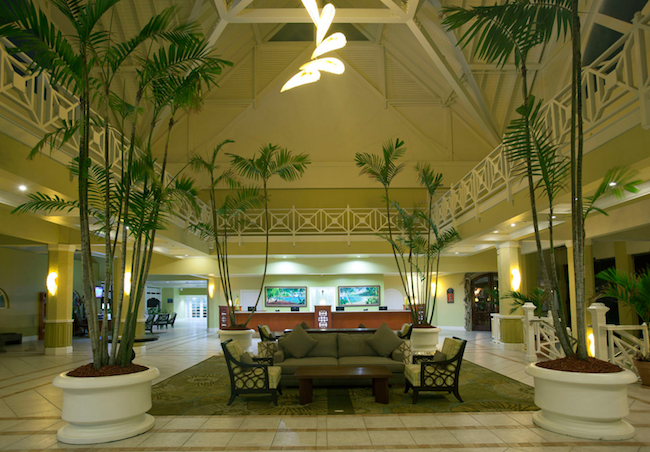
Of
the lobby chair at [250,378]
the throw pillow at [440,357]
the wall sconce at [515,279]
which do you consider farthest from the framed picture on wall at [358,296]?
the lobby chair at [250,378]

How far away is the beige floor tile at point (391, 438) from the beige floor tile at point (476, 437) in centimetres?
46

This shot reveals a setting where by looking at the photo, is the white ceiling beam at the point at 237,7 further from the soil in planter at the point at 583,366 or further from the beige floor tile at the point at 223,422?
the soil in planter at the point at 583,366

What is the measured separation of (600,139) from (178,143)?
14.4 m

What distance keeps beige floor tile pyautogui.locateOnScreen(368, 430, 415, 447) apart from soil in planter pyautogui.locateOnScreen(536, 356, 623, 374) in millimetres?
1533

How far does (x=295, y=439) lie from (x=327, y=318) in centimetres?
1147

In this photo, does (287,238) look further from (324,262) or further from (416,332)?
(416,332)

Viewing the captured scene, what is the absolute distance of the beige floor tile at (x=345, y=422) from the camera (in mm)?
4949

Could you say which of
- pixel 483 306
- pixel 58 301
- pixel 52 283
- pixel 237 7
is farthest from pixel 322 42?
pixel 483 306

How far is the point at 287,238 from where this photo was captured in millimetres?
14461

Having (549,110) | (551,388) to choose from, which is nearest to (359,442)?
(551,388)

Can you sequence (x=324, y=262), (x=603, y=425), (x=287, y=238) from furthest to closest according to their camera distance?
(x=324, y=262), (x=287, y=238), (x=603, y=425)

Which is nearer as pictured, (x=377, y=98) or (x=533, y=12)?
(x=533, y=12)

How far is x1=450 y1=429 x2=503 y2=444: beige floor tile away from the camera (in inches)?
172

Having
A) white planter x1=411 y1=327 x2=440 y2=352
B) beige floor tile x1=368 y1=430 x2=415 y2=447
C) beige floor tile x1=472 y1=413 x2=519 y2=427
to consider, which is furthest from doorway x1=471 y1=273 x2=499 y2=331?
beige floor tile x1=368 y1=430 x2=415 y2=447
